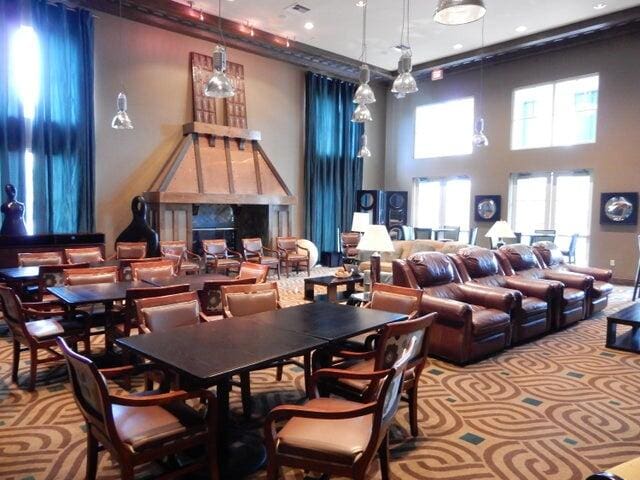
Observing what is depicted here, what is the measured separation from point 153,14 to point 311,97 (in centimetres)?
399

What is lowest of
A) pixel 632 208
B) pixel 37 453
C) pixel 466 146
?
pixel 37 453

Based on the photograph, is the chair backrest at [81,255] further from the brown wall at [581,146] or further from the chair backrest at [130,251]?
the brown wall at [581,146]

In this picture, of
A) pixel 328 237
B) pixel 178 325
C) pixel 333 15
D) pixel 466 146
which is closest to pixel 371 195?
pixel 328 237

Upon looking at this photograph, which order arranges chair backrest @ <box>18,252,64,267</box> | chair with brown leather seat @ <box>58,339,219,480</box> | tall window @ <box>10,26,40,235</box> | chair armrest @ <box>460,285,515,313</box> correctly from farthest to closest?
tall window @ <box>10,26,40,235</box>, chair backrest @ <box>18,252,64,267</box>, chair armrest @ <box>460,285,515,313</box>, chair with brown leather seat @ <box>58,339,219,480</box>

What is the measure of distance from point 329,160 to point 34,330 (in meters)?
8.42

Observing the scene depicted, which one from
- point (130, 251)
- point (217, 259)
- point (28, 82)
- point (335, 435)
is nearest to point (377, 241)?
point (335, 435)

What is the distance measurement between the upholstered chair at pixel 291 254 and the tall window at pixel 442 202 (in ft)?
13.5

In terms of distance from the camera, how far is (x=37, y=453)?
2568 millimetres

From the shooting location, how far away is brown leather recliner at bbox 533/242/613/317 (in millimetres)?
6020

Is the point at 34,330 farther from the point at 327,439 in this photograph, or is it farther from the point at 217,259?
the point at 217,259

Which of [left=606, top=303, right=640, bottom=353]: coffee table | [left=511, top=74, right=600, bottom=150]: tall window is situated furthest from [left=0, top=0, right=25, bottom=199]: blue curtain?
[left=511, top=74, right=600, bottom=150]: tall window

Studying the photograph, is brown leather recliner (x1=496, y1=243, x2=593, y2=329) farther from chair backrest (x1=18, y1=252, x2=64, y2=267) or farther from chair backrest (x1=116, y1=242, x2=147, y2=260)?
chair backrest (x1=18, y1=252, x2=64, y2=267)

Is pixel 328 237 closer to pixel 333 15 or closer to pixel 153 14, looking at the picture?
pixel 333 15

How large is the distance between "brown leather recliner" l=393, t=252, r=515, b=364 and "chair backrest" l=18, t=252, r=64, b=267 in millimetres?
4096
